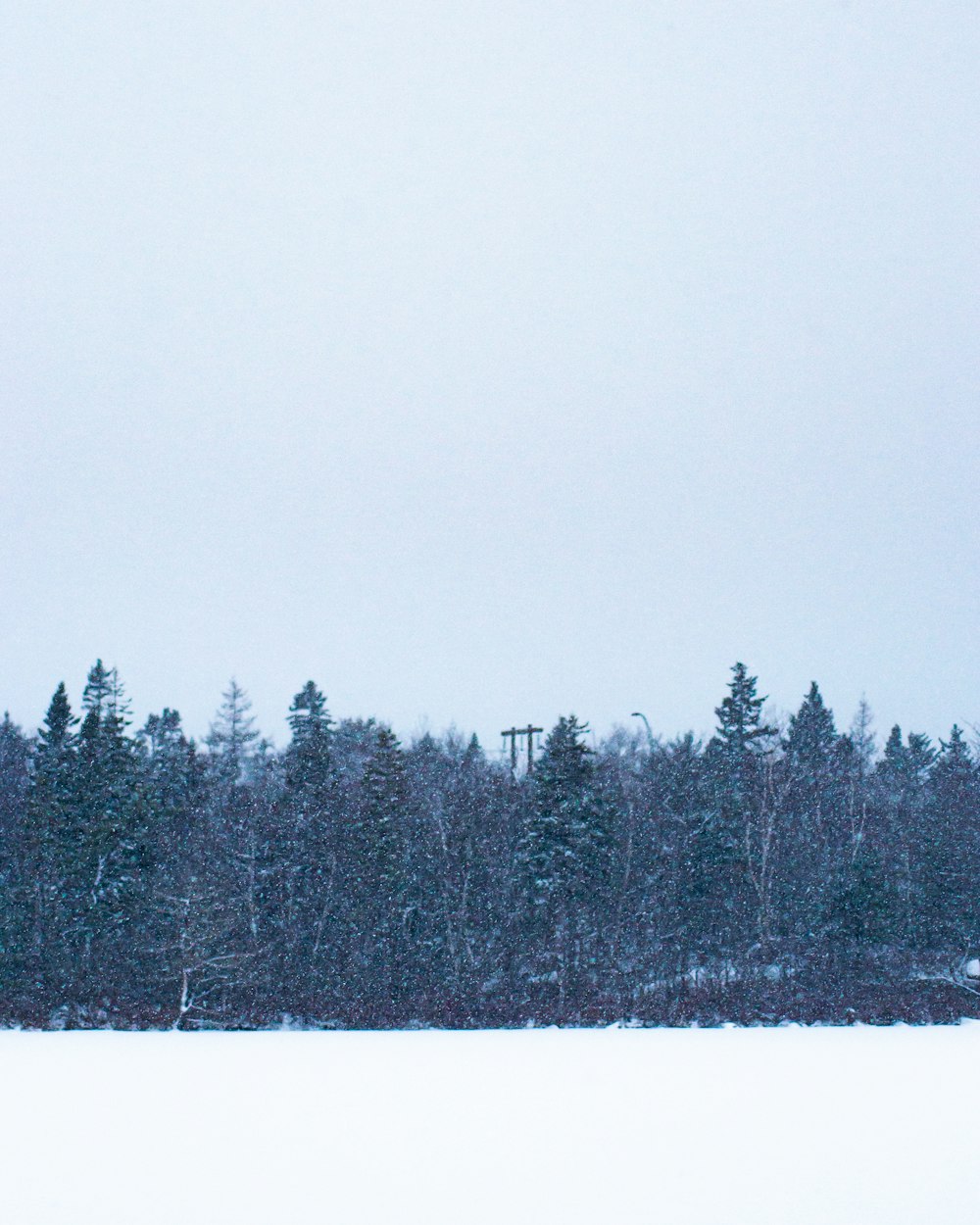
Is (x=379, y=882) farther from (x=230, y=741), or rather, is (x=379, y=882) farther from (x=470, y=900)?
(x=230, y=741)

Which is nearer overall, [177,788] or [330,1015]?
[330,1015]

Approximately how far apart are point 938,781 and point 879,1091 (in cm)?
4135

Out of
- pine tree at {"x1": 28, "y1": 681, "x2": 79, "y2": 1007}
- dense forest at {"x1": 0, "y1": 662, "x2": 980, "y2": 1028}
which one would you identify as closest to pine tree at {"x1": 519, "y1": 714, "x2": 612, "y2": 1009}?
dense forest at {"x1": 0, "y1": 662, "x2": 980, "y2": 1028}

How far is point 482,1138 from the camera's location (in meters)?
11.9

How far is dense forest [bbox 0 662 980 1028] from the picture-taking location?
31281mm

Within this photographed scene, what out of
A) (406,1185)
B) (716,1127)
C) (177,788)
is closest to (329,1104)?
(406,1185)

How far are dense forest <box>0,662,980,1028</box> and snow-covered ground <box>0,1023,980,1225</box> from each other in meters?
11.8

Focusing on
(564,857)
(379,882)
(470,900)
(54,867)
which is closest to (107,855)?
(54,867)

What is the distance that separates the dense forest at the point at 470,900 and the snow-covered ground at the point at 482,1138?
38.7ft

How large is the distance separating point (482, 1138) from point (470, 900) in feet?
89.5

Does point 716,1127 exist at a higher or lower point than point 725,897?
lower

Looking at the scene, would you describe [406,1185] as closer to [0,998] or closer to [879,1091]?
[879,1091]

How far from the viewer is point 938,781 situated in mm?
52469

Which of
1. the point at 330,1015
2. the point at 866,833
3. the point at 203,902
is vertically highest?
the point at 866,833
